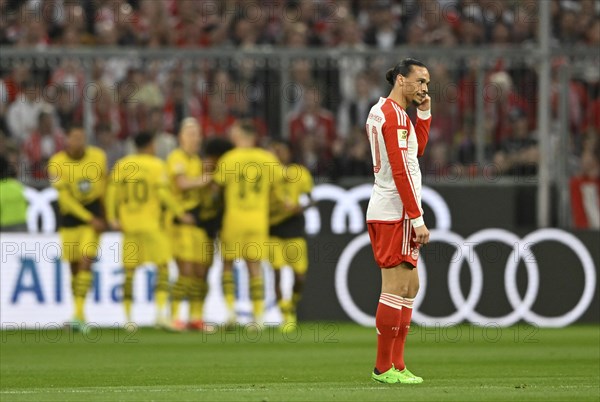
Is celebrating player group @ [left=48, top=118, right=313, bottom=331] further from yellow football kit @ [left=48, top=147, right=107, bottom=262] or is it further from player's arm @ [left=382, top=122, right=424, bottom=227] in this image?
player's arm @ [left=382, top=122, right=424, bottom=227]

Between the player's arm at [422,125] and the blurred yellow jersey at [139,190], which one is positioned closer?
the player's arm at [422,125]

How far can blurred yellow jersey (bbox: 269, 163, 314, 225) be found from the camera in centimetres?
1805

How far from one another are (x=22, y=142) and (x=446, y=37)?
23.2 feet

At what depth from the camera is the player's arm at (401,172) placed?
10.3 meters

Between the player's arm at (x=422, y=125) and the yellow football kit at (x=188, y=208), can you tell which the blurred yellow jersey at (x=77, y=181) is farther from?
the player's arm at (x=422, y=125)

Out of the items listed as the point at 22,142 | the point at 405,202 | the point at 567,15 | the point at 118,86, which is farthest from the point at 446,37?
the point at 405,202

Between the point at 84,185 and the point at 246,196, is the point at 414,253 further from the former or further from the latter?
the point at 84,185

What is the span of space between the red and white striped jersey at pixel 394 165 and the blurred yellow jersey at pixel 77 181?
7.97 meters

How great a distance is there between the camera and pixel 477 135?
19828mm

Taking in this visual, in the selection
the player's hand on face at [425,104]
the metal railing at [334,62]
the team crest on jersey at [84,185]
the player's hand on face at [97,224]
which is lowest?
the player's hand on face at [97,224]

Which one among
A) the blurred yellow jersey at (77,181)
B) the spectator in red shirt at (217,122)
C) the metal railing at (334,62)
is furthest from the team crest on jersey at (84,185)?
the spectator in red shirt at (217,122)

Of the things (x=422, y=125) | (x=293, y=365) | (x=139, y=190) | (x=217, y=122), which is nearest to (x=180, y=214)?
(x=139, y=190)

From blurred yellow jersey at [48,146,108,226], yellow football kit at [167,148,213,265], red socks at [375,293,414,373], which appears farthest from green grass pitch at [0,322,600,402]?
blurred yellow jersey at [48,146,108,226]

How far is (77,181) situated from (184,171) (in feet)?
4.88
